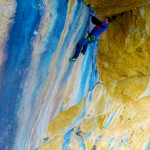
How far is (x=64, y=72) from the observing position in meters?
2.74

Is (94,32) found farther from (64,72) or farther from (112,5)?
(64,72)

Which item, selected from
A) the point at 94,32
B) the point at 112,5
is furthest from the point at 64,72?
the point at 112,5

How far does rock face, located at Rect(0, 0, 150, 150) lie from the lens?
2055mm

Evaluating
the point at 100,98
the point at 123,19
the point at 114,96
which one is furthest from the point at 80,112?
the point at 123,19

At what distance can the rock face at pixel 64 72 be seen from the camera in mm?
2055

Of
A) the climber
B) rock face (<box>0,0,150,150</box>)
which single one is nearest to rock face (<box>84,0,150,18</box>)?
rock face (<box>0,0,150,150</box>)

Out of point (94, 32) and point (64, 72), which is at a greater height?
point (94, 32)

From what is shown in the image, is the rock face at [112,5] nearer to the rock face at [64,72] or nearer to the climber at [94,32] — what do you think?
the rock face at [64,72]

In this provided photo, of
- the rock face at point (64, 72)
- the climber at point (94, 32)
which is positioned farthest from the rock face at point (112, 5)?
the climber at point (94, 32)

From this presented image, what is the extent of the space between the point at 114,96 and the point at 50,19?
2186mm

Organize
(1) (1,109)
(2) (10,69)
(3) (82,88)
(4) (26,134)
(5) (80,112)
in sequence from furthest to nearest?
(5) (80,112), (3) (82,88), (4) (26,134), (1) (1,109), (2) (10,69)

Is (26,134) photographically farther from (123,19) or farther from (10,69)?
(123,19)

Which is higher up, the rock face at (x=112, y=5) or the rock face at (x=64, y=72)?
the rock face at (x=112, y=5)

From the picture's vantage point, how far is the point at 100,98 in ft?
11.4
